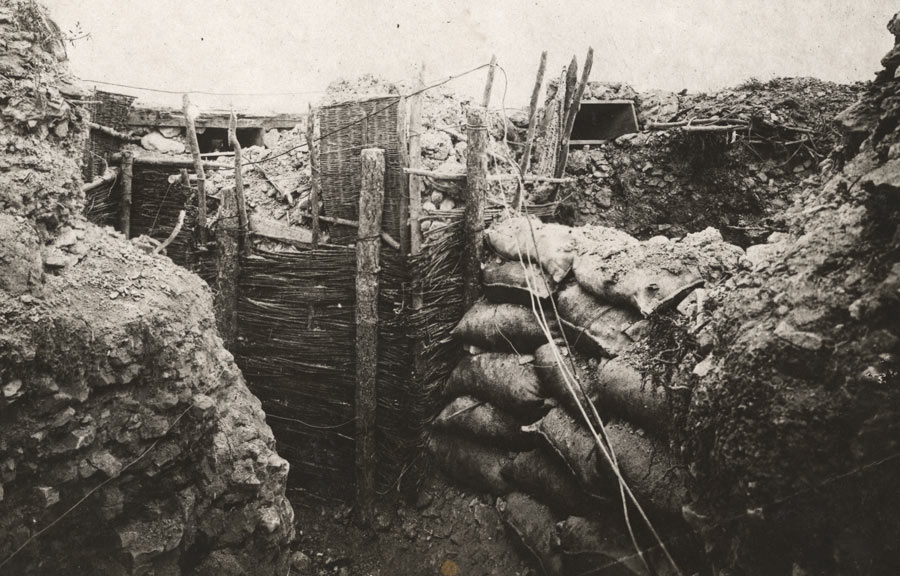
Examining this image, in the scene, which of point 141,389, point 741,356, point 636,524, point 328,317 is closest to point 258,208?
point 328,317

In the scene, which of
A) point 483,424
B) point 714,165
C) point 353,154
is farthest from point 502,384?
point 714,165

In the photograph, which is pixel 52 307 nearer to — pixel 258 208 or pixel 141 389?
pixel 141 389

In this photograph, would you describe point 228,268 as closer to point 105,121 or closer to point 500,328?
point 105,121

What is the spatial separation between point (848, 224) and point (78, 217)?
10.9 feet

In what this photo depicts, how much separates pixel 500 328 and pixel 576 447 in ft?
4.11

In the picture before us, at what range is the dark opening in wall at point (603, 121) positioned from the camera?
25.5ft

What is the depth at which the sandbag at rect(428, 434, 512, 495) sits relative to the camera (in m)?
4.64

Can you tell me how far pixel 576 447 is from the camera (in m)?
3.69

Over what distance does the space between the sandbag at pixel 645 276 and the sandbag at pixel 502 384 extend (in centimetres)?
82

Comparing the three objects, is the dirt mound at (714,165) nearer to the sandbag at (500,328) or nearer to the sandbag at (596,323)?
the sandbag at (500,328)

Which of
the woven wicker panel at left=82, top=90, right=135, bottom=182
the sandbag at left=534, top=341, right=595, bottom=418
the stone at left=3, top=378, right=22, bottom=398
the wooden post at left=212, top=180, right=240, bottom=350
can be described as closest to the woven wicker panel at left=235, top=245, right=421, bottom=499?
the wooden post at left=212, top=180, right=240, bottom=350

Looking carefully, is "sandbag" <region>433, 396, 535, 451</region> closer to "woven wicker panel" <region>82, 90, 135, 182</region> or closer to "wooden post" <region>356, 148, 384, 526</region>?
"wooden post" <region>356, 148, 384, 526</region>

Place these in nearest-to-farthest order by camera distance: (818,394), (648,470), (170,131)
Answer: (818,394) < (648,470) < (170,131)

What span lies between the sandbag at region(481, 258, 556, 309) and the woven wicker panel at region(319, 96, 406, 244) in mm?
888
